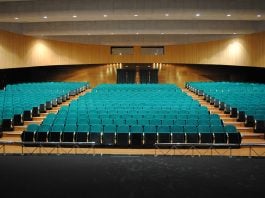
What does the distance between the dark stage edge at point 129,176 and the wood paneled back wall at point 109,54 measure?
705 inches

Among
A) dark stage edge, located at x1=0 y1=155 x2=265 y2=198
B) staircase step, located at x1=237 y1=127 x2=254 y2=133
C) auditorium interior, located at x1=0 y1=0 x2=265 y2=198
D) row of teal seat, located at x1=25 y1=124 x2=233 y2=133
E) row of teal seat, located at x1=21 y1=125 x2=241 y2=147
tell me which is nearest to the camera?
dark stage edge, located at x1=0 y1=155 x2=265 y2=198

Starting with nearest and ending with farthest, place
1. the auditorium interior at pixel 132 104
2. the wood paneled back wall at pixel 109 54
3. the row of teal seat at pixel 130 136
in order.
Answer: the auditorium interior at pixel 132 104 → the row of teal seat at pixel 130 136 → the wood paneled back wall at pixel 109 54

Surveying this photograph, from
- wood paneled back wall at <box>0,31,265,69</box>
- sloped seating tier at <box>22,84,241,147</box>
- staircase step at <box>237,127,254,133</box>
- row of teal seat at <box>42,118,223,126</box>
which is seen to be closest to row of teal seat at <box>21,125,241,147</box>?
sloped seating tier at <box>22,84,241,147</box>

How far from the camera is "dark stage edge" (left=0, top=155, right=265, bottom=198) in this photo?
8.46 ft

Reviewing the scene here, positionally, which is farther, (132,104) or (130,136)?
(132,104)

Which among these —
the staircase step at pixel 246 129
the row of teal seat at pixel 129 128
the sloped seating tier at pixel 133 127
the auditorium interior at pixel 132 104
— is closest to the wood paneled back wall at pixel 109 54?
the auditorium interior at pixel 132 104

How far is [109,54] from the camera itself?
102ft

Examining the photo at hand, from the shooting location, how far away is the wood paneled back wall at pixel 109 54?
2127 centimetres

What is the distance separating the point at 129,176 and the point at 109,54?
2882 centimetres

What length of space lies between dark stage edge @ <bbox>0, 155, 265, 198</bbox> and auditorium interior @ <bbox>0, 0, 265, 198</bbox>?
1 cm

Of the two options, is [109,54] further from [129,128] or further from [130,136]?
[130,136]

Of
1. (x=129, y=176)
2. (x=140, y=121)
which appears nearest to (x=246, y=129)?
(x=140, y=121)

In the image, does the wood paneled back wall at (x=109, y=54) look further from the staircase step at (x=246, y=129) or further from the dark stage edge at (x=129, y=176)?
the dark stage edge at (x=129, y=176)

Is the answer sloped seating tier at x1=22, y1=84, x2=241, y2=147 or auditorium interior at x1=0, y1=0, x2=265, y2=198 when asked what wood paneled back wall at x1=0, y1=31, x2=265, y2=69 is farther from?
sloped seating tier at x1=22, y1=84, x2=241, y2=147
